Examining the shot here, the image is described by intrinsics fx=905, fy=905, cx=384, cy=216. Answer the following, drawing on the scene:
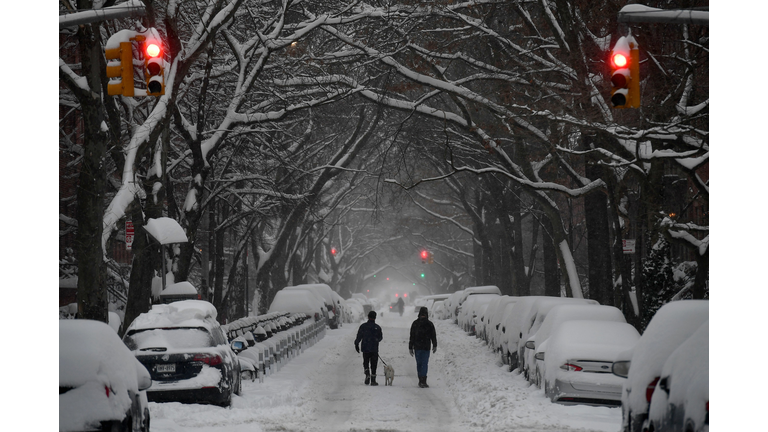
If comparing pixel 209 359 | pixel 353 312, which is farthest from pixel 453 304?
pixel 209 359

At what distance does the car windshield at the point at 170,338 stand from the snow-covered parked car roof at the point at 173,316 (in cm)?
8

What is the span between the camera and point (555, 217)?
24594 mm

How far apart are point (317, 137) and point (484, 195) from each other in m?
8.46

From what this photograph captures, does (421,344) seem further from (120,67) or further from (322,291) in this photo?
(322,291)

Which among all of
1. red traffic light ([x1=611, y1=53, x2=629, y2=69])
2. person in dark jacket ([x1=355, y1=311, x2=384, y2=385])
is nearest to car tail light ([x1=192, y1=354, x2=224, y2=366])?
person in dark jacket ([x1=355, y1=311, x2=384, y2=385])

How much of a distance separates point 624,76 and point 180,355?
288 inches

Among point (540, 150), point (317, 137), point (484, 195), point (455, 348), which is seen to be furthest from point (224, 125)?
point (484, 195)

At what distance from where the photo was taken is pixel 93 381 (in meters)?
6.85

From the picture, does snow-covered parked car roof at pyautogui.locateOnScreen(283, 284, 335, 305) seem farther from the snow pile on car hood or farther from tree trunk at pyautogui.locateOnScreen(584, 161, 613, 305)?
the snow pile on car hood

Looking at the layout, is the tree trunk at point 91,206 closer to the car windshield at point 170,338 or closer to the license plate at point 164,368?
the car windshield at point 170,338

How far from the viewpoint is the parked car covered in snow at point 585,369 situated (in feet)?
41.7

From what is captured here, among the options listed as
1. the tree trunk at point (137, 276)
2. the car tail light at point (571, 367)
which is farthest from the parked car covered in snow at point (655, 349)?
the tree trunk at point (137, 276)

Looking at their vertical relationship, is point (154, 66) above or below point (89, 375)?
above

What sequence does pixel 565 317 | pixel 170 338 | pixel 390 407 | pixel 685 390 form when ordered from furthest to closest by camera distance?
1. pixel 565 317
2. pixel 390 407
3. pixel 170 338
4. pixel 685 390
